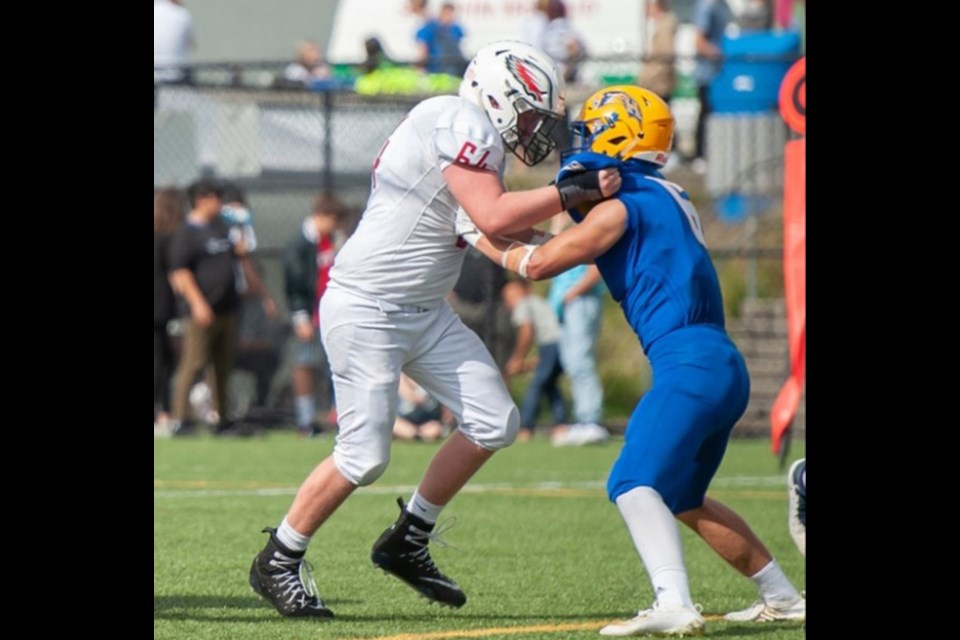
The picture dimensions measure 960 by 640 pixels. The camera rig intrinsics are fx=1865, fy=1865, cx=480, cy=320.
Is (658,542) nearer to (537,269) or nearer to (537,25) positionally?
(537,269)

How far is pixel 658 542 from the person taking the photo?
20.9 feet

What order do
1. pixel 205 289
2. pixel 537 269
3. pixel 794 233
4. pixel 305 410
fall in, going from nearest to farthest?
pixel 537 269 → pixel 794 233 → pixel 205 289 → pixel 305 410

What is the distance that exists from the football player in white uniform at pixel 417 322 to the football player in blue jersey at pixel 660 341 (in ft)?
0.81

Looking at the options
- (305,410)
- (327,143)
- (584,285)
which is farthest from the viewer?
(327,143)

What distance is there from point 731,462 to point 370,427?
8.22 metres

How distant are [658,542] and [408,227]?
1.61 meters

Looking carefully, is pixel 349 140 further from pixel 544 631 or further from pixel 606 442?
pixel 544 631

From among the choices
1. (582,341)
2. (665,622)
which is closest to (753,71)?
(582,341)

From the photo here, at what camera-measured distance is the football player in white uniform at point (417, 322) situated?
7.00 m

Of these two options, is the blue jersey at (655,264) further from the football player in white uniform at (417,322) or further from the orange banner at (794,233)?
the orange banner at (794,233)

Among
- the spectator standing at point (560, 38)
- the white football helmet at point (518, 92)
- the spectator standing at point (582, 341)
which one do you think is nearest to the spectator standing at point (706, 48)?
the spectator standing at point (560, 38)
